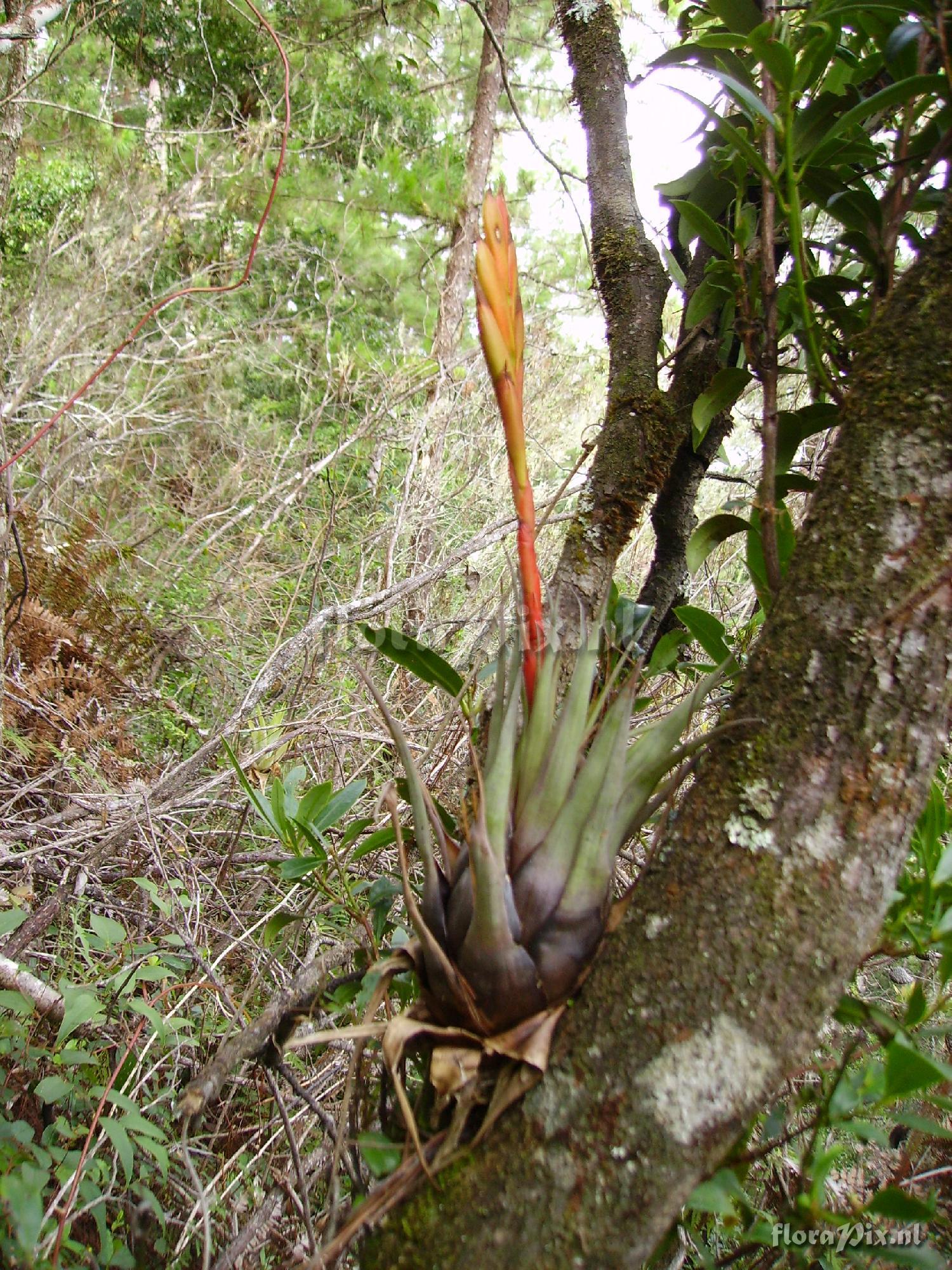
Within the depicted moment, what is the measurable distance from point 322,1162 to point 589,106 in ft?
5.54

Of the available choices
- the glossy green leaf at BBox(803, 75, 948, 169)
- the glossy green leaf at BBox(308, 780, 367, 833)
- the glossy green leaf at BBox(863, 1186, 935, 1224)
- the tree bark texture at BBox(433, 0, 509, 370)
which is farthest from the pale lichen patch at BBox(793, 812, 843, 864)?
the tree bark texture at BBox(433, 0, 509, 370)

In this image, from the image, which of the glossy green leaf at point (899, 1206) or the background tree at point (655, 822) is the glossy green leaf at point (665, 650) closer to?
the background tree at point (655, 822)

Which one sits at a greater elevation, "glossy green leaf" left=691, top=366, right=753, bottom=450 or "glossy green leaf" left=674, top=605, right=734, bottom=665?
"glossy green leaf" left=691, top=366, right=753, bottom=450

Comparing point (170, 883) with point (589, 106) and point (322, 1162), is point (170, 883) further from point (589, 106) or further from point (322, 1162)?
point (589, 106)

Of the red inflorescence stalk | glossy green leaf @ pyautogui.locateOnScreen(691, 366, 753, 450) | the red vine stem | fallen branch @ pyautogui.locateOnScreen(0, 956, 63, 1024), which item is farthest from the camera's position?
the red vine stem

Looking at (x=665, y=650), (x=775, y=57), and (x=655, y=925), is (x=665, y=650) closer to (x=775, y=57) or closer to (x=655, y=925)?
(x=655, y=925)

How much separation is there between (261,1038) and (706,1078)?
0.58 metres

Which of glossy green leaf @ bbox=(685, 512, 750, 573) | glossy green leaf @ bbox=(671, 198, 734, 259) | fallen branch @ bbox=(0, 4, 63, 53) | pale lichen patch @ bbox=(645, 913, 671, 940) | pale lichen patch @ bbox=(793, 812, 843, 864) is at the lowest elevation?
pale lichen patch @ bbox=(645, 913, 671, 940)

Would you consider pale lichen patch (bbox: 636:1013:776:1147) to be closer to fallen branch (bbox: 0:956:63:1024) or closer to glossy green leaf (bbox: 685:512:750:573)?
glossy green leaf (bbox: 685:512:750:573)

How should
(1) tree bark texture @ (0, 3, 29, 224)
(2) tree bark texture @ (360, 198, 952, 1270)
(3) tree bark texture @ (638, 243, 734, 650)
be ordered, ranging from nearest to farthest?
(2) tree bark texture @ (360, 198, 952, 1270)
(3) tree bark texture @ (638, 243, 734, 650)
(1) tree bark texture @ (0, 3, 29, 224)

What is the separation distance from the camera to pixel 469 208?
20.3 feet

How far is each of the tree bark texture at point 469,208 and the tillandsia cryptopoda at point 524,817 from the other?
5.28 m

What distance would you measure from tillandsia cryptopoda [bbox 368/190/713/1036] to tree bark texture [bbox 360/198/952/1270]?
0.14ft

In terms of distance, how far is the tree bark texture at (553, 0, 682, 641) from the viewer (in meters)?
1.04
